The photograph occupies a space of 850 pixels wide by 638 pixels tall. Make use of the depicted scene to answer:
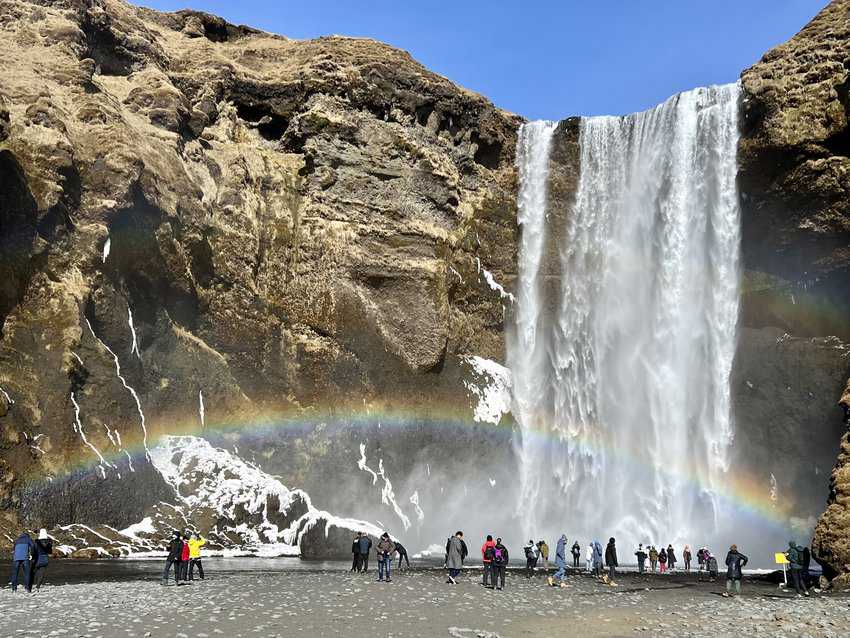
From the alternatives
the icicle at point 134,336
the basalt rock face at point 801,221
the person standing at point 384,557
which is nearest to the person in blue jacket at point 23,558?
the person standing at point 384,557

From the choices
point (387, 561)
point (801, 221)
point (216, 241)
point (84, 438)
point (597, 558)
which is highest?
point (801, 221)

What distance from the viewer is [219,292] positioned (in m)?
42.8

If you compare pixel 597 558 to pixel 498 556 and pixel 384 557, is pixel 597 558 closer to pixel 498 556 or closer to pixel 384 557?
pixel 498 556

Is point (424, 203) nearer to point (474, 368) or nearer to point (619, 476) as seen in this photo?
point (474, 368)

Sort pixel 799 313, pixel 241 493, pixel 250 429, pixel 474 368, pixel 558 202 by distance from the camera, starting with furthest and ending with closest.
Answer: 1. pixel 558 202
2. pixel 474 368
3. pixel 799 313
4. pixel 250 429
5. pixel 241 493

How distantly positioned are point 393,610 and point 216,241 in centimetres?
3053

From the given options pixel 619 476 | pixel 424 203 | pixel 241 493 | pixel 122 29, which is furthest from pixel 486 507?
pixel 122 29

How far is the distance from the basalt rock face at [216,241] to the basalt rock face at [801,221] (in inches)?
598

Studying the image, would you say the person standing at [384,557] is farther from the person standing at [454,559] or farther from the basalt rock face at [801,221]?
the basalt rock face at [801,221]

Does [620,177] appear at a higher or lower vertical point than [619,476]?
higher

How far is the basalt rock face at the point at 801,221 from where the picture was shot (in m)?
41.5

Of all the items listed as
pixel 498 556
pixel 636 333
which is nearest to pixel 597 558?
pixel 498 556

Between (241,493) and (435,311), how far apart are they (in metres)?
15.3

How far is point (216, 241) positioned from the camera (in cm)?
4353
